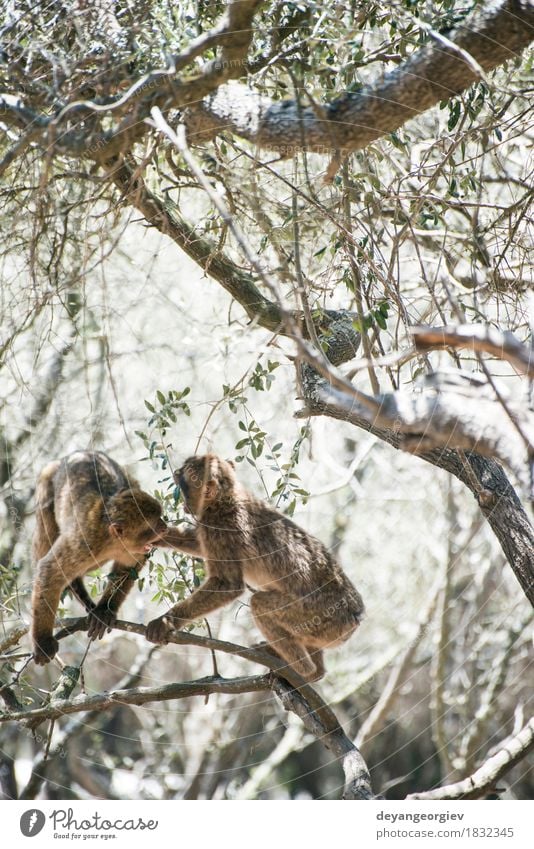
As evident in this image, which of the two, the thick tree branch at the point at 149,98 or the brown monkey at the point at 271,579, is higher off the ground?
the thick tree branch at the point at 149,98

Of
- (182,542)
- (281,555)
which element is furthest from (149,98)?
(281,555)

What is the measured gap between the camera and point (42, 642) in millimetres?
3514

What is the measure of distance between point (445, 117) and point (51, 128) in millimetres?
2367

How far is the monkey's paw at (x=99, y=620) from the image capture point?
3508 mm

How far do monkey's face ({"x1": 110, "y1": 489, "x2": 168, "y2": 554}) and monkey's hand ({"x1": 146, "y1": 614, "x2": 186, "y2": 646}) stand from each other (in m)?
0.29

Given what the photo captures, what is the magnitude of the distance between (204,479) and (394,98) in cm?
145

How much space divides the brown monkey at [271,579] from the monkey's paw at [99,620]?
24 centimetres

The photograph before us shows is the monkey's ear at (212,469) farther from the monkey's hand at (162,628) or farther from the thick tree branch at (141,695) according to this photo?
the thick tree branch at (141,695)

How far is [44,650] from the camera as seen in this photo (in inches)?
139

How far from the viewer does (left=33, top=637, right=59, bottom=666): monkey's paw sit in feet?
11.5

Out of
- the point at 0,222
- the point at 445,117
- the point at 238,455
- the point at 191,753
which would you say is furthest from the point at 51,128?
the point at 191,753

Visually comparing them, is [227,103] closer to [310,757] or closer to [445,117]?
[445,117]

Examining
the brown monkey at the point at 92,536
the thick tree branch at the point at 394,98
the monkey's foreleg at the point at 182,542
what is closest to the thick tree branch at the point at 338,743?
the monkey's foreleg at the point at 182,542

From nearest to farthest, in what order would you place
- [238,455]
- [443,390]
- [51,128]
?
[443,390] < [51,128] < [238,455]
